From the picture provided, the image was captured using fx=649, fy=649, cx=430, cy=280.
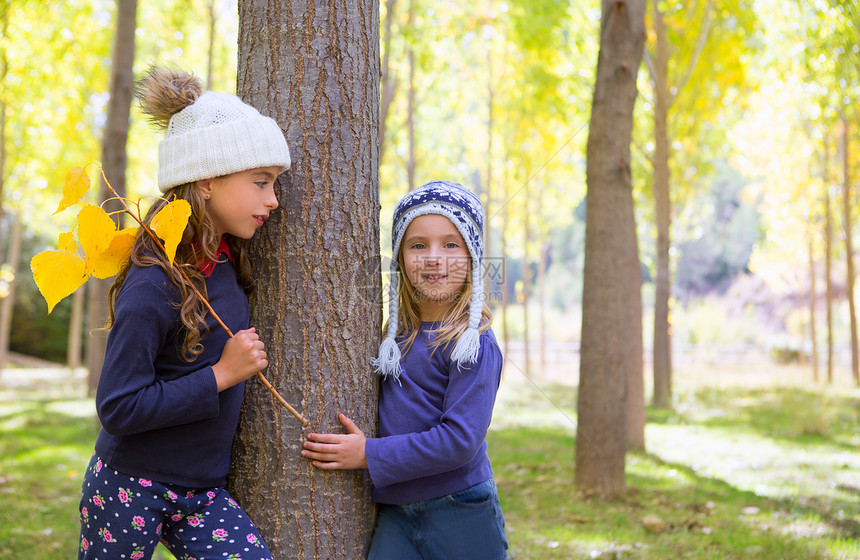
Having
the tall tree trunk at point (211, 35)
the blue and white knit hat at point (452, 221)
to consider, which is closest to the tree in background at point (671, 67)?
the tall tree trunk at point (211, 35)

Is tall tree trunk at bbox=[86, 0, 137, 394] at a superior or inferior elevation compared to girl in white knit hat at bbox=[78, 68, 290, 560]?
superior

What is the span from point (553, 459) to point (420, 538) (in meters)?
4.31

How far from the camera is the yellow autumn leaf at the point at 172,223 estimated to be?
1.67 m

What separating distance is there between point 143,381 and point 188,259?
369mm

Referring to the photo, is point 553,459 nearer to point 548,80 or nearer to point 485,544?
point 485,544

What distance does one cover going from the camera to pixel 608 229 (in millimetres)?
4781

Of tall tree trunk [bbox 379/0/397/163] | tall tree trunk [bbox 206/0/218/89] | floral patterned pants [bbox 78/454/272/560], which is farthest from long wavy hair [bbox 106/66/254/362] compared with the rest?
tall tree trunk [bbox 206/0/218/89]

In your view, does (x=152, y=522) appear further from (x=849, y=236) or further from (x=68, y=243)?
(x=849, y=236)

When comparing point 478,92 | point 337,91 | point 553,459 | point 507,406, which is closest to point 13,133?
point 478,92

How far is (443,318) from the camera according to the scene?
219cm

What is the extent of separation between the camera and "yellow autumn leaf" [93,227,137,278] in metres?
1.79

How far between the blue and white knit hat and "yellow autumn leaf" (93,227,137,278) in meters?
0.81

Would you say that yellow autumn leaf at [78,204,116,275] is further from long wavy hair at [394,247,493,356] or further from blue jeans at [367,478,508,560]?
blue jeans at [367,478,508,560]

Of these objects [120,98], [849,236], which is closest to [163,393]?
[120,98]
